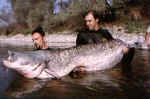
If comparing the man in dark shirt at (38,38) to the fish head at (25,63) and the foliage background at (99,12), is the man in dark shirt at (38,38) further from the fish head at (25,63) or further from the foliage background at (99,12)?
the foliage background at (99,12)

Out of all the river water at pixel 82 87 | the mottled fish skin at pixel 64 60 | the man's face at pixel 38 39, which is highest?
the man's face at pixel 38 39

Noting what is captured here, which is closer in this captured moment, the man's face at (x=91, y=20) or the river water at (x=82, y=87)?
the river water at (x=82, y=87)

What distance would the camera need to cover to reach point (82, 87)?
3.26 m

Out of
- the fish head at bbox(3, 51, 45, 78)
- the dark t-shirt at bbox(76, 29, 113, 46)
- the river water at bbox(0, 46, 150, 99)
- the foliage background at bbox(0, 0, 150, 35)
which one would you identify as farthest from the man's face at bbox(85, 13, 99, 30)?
the foliage background at bbox(0, 0, 150, 35)

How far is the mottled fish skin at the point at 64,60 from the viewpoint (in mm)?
3303

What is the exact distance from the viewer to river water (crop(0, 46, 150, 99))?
285cm

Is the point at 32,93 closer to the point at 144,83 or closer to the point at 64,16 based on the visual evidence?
the point at 144,83

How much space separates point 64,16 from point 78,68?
21260 mm

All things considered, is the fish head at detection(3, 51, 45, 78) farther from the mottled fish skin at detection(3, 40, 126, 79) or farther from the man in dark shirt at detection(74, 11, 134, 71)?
the man in dark shirt at detection(74, 11, 134, 71)

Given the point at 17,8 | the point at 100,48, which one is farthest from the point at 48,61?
the point at 17,8

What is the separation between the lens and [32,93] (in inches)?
118

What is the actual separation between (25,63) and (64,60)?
2.89ft

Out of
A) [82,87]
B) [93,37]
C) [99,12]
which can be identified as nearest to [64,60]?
[82,87]

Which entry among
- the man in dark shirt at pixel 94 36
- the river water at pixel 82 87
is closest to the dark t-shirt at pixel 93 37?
the man in dark shirt at pixel 94 36
